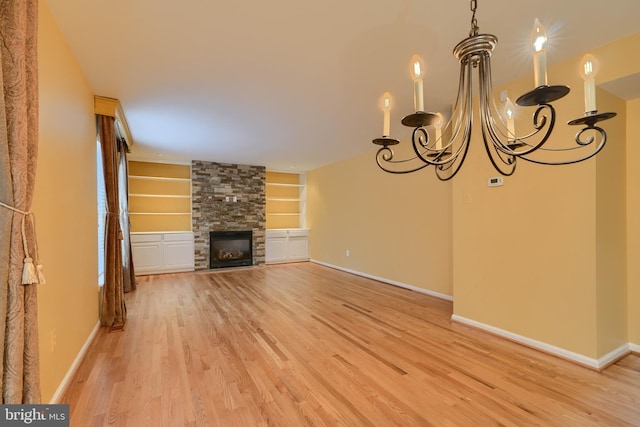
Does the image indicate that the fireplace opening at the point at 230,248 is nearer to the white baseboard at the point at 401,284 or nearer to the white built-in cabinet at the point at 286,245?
the white built-in cabinet at the point at 286,245

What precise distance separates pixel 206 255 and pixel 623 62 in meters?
6.84

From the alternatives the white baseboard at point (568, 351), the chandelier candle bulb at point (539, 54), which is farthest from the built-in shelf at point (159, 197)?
the chandelier candle bulb at point (539, 54)

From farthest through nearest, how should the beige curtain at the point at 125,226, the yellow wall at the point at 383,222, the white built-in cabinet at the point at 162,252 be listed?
1. the white built-in cabinet at the point at 162,252
2. the beige curtain at the point at 125,226
3. the yellow wall at the point at 383,222

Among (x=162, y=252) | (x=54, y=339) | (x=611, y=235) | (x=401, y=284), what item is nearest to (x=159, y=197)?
(x=162, y=252)

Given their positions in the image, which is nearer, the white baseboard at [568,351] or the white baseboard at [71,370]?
the white baseboard at [71,370]

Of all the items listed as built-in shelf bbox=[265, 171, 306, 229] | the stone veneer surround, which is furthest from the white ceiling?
built-in shelf bbox=[265, 171, 306, 229]

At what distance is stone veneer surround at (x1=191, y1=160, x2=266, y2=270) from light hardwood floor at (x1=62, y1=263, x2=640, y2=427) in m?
3.09

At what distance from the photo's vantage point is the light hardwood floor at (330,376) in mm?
1735

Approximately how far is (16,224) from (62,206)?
1.15 m

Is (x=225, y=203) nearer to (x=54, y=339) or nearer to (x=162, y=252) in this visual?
(x=162, y=252)

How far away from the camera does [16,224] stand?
1097 millimetres

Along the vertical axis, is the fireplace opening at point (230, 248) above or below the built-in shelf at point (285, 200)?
below

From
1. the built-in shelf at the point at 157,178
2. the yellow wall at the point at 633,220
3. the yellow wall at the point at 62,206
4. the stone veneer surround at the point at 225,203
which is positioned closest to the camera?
the yellow wall at the point at 62,206

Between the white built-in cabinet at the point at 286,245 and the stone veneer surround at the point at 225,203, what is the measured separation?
200 mm
